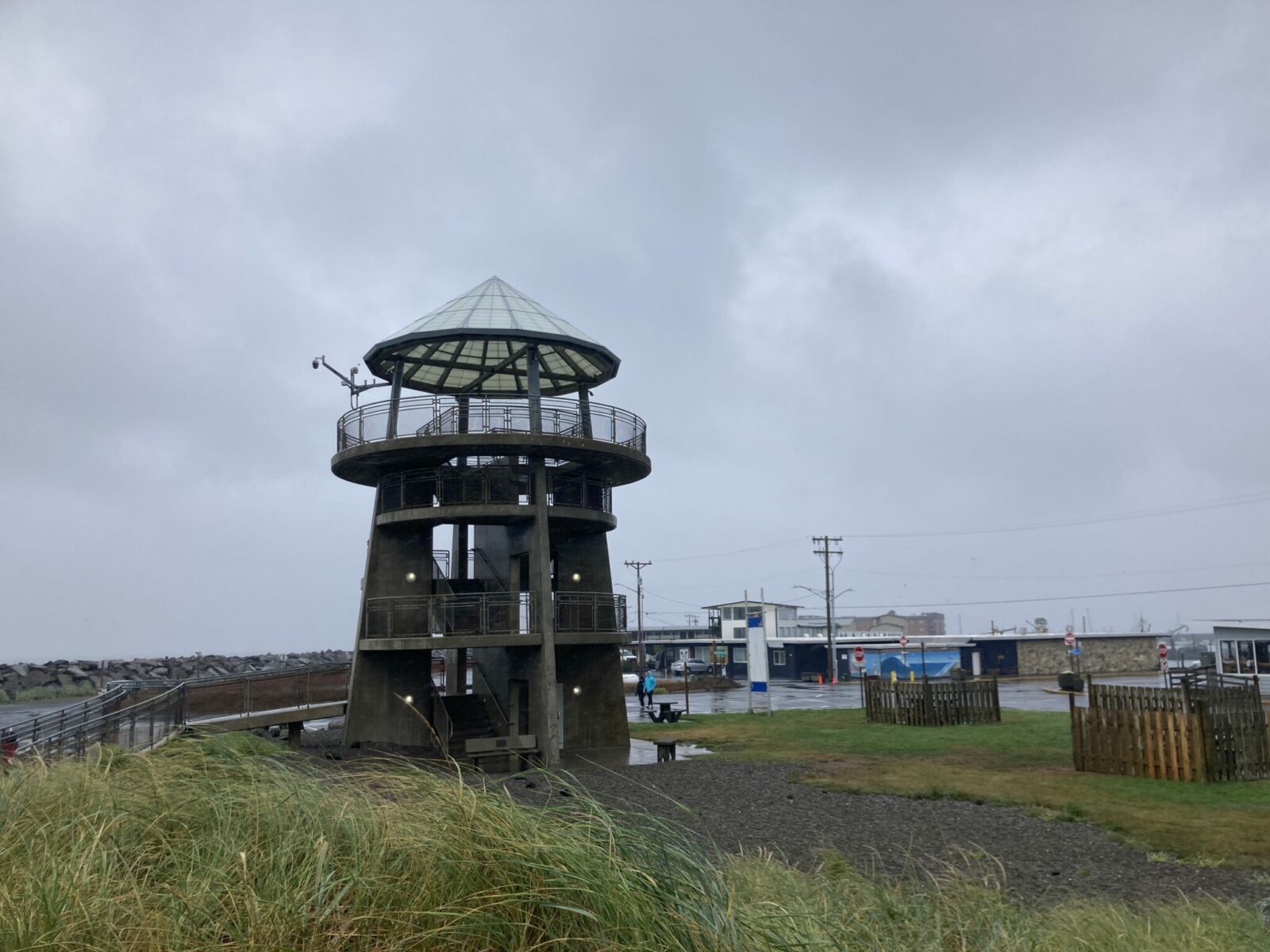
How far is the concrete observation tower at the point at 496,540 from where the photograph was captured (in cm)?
2627

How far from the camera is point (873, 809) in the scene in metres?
16.9

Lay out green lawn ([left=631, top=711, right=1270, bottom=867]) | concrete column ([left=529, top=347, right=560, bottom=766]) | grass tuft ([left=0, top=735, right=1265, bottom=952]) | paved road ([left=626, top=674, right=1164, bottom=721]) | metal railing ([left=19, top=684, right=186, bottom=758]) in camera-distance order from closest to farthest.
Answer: grass tuft ([left=0, top=735, right=1265, bottom=952]) < green lawn ([left=631, top=711, right=1270, bottom=867]) < metal railing ([left=19, top=684, right=186, bottom=758]) < concrete column ([left=529, top=347, right=560, bottom=766]) < paved road ([left=626, top=674, right=1164, bottom=721])

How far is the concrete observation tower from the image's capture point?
1034 inches

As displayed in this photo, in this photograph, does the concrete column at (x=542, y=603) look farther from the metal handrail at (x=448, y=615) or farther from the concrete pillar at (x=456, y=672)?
the concrete pillar at (x=456, y=672)

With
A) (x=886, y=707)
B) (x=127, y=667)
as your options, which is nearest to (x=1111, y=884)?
(x=886, y=707)

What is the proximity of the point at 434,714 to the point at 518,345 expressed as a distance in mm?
12012

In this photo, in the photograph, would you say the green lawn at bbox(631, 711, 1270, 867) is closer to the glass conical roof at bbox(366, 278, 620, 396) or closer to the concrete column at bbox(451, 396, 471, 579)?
the concrete column at bbox(451, 396, 471, 579)

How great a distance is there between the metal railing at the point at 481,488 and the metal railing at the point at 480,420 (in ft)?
4.63

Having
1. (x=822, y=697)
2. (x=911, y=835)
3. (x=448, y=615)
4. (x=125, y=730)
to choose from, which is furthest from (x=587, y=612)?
(x=822, y=697)

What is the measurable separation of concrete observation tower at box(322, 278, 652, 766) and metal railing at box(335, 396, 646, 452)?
46 mm

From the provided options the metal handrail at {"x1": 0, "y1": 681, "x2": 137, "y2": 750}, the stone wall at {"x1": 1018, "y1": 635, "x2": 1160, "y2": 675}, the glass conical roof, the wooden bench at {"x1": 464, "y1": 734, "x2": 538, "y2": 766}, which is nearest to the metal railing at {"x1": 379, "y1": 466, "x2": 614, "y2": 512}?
the glass conical roof

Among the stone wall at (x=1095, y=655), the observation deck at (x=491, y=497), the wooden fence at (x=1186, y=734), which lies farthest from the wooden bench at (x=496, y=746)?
the stone wall at (x=1095, y=655)

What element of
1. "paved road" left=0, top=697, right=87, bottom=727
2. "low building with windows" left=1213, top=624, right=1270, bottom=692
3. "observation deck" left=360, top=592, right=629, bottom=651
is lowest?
"paved road" left=0, top=697, right=87, bottom=727

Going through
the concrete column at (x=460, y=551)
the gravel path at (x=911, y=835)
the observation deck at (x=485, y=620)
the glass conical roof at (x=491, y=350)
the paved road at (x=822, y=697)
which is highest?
the glass conical roof at (x=491, y=350)
